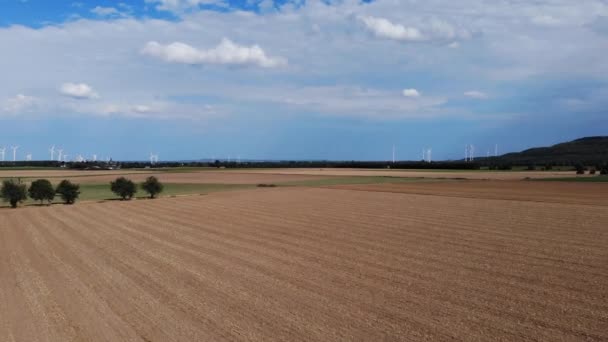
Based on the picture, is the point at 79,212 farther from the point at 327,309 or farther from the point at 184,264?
the point at 327,309

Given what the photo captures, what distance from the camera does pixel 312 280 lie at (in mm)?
17000

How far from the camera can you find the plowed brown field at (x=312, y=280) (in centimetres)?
1222

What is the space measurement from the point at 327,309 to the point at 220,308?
259cm

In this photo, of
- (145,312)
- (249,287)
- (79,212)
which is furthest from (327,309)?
(79,212)

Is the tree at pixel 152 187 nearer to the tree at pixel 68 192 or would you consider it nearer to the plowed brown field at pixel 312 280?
the tree at pixel 68 192

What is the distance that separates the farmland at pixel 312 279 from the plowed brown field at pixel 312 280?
0.18 ft

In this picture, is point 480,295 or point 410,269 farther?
point 410,269

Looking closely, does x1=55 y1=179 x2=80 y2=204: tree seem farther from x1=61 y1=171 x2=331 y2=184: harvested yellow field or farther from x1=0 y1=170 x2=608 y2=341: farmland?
x1=61 y1=171 x2=331 y2=184: harvested yellow field

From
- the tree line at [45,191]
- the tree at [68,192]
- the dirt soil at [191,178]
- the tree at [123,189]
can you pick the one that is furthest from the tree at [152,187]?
the dirt soil at [191,178]

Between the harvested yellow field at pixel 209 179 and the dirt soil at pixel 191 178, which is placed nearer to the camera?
the harvested yellow field at pixel 209 179

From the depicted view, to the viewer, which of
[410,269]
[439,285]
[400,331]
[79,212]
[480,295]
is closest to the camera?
[400,331]

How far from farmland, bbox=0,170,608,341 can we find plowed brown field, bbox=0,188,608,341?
0.05 m

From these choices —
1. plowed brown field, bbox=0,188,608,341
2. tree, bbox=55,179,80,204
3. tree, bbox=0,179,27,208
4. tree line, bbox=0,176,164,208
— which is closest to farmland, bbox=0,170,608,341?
plowed brown field, bbox=0,188,608,341

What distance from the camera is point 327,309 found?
1364 cm
